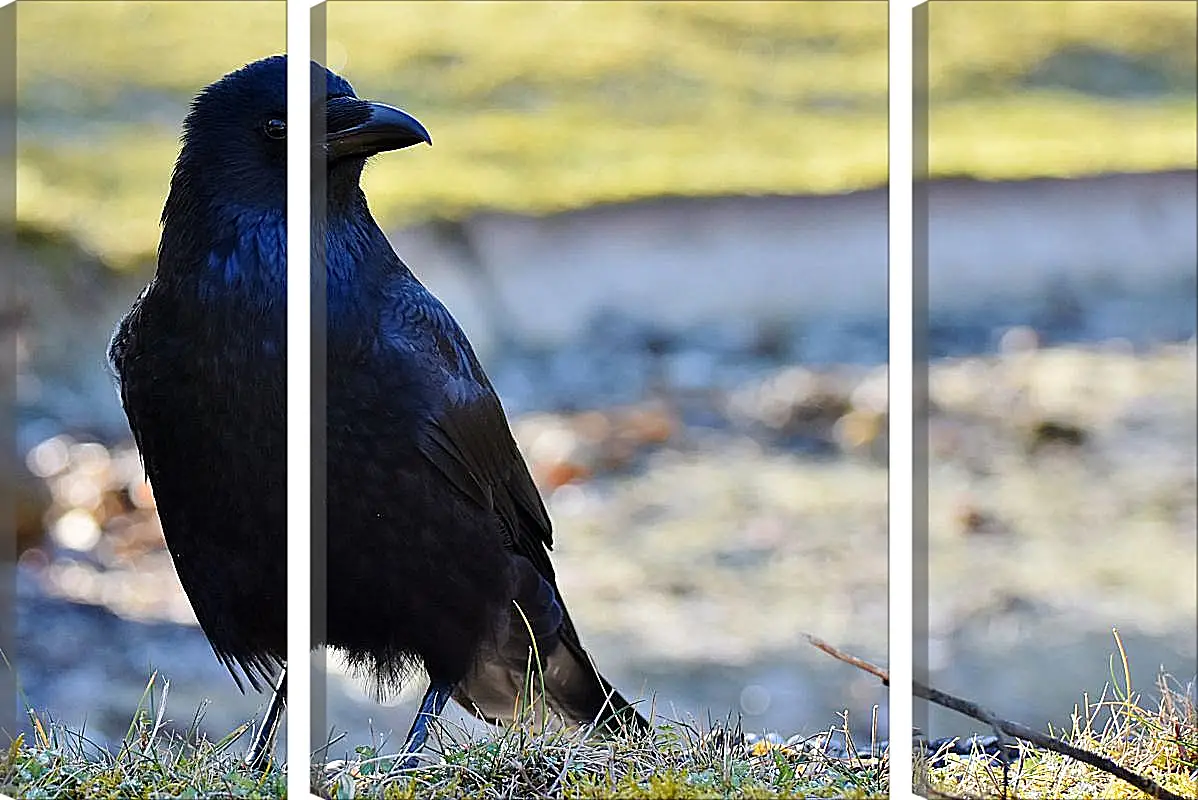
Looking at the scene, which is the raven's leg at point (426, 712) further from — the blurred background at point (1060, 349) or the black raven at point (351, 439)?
the blurred background at point (1060, 349)

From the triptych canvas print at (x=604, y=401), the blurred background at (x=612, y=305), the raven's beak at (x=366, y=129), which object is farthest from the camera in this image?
the raven's beak at (x=366, y=129)

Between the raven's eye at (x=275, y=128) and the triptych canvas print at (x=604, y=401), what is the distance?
0.03m

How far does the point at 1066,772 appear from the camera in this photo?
1.78 meters

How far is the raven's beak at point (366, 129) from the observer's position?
7.34 feet

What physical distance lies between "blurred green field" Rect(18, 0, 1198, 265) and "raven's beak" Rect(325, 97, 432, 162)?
0.09 meters

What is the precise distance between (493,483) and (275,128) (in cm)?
78

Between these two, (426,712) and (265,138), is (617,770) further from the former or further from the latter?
(265,138)

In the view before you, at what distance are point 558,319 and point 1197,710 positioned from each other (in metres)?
1.20

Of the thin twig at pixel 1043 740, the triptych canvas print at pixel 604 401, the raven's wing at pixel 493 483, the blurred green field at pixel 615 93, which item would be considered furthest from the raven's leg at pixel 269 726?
the thin twig at pixel 1043 740

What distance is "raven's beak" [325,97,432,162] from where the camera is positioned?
2.24 m

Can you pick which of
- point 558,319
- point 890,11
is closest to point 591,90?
point 558,319

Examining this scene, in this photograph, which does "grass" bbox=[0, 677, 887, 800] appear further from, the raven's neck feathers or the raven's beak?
the raven's beak

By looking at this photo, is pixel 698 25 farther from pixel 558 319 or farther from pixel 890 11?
pixel 558 319

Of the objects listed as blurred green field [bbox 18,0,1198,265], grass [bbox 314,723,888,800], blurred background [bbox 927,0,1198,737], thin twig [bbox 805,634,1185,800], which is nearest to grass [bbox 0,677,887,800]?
grass [bbox 314,723,888,800]
